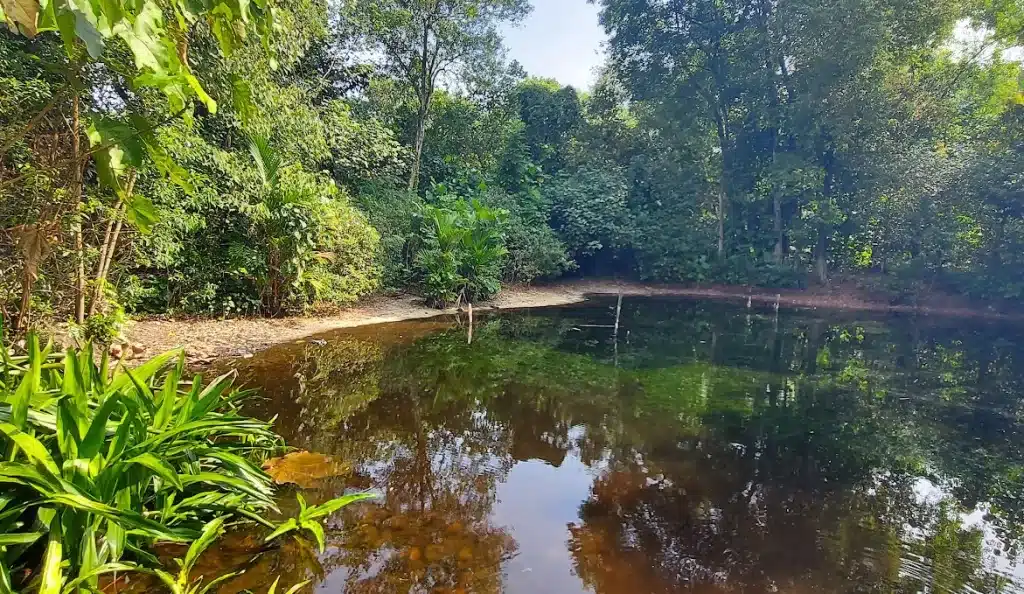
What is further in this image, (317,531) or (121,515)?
(317,531)

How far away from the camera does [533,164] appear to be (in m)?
17.8

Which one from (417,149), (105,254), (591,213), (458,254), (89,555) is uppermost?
(417,149)

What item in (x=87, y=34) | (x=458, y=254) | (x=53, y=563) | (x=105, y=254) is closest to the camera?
(x=87, y=34)

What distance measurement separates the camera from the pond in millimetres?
2568

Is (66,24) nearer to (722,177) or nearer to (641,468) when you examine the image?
(641,468)

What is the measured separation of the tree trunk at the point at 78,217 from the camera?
359 centimetres

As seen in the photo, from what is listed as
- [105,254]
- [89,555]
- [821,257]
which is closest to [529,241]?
[821,257]

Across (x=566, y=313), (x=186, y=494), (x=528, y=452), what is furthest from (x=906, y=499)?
(x=566, y=313)

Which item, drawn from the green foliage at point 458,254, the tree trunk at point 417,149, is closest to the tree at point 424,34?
the tree trunk at point 417,149

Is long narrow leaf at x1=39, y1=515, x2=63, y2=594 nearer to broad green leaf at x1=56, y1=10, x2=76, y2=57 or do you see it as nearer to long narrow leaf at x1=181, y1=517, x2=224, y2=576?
long narrow leaf at x1=181, y1=517, x2=224, y2=576

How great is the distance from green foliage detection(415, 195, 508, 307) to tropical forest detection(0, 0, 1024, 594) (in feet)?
0.28

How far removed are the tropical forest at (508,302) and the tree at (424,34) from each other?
3.8 inches

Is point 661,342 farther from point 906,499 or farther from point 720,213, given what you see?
point 720,213

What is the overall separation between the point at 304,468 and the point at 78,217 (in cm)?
286
